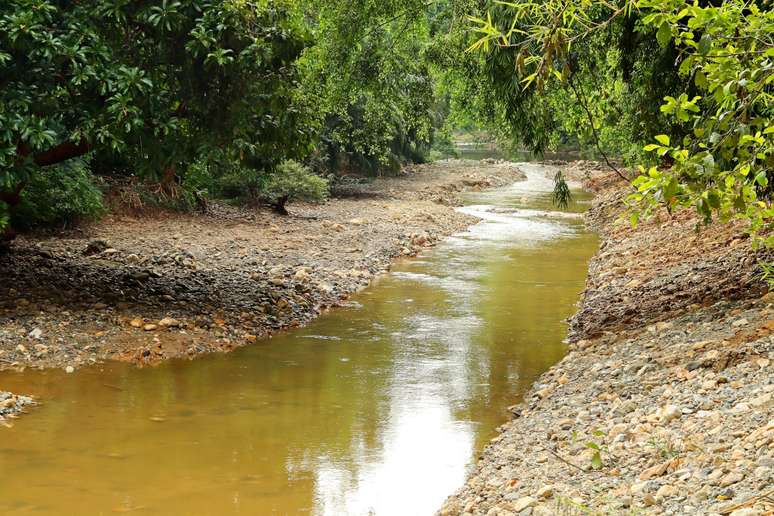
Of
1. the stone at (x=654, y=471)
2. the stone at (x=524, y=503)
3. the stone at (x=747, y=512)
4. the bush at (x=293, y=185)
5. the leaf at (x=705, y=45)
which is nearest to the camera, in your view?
the leaf at (x=705, y=45)

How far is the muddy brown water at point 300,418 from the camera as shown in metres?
7.22

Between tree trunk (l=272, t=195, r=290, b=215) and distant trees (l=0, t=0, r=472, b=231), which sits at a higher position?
distant trees (l=0, t=0, r=472, b=231)

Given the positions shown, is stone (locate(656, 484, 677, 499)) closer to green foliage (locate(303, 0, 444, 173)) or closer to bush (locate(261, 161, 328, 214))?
green foliage (locate(303, 0, 444, 173))

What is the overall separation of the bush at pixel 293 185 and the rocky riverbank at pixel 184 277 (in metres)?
0.70

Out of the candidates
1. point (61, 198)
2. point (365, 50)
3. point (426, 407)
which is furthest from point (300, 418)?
point (61, 198)

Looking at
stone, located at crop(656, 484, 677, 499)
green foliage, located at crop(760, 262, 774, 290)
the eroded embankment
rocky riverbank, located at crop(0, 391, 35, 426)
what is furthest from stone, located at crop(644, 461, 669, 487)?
rocky riverbank, located at crop(0, 391, 35, 426)

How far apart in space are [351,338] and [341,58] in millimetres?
4014

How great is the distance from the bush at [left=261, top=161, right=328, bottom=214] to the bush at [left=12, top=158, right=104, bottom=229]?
253 inches

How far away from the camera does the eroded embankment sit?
5270mm

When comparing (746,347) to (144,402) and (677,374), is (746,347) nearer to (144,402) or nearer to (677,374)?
(677,374)

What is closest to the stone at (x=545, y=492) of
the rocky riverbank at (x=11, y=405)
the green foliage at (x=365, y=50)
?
the rocky riverbank at (x=11, y=405)

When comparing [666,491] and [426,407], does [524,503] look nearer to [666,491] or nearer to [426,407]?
[666,491]

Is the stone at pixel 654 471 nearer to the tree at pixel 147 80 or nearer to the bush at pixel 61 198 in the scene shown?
the tree at pixel 147 80

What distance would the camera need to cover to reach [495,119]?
13086mm
